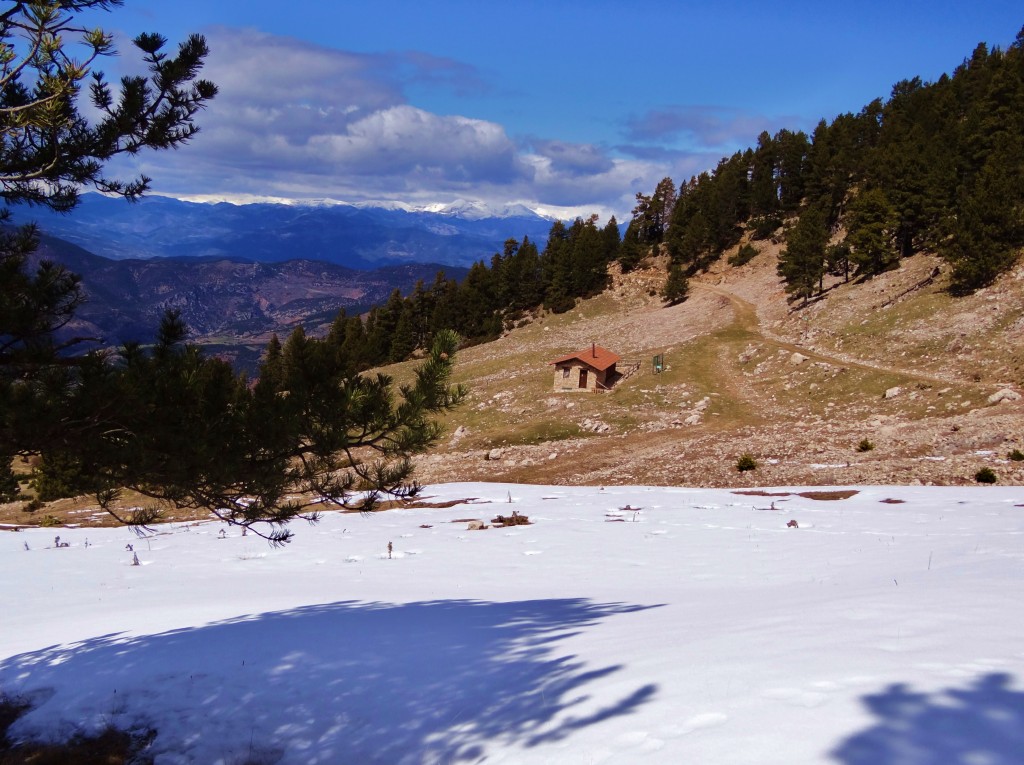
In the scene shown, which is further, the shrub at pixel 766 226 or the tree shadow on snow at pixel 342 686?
the shrub at pixel 766 226

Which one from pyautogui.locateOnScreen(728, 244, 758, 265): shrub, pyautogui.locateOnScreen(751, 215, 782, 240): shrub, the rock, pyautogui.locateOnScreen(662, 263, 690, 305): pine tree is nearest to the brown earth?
the rock

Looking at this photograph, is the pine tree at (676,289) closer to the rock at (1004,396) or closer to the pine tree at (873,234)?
the pine tree at (873,234)

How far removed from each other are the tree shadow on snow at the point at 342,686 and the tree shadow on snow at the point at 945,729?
1.66 metres

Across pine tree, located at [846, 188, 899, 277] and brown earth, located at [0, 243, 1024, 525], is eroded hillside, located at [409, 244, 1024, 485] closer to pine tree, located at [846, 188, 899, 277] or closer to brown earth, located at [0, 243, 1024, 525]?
brown earth, located at [0, 243, 1024, 525]

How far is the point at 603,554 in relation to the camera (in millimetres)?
13578

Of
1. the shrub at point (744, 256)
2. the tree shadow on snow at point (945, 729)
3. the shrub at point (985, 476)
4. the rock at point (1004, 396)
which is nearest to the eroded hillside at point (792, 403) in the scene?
the shrub at point (985, 476)

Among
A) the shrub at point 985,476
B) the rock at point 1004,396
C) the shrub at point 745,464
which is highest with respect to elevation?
the rock at point 1004,396

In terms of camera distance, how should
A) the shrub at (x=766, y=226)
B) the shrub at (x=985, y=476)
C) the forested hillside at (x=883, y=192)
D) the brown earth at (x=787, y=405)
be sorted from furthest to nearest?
1. the shrub at (x=766, y=226)
2. the forested hillside at (x=883, y=192)
3. the brown earth at (x=787, y=405)
4. the shrub at (x=985, y=476)

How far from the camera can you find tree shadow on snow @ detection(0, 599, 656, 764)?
5.28 metres

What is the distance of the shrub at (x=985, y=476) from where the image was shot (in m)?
19.7

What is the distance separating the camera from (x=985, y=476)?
65.1 feet

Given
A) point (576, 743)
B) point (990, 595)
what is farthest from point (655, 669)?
point (990, 595)

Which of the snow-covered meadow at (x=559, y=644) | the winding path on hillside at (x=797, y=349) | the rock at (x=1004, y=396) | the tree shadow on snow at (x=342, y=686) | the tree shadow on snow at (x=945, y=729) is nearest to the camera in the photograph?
the tree shadow on snow at (x=945, y=729)

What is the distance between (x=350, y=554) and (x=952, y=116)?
86768 millimetres
